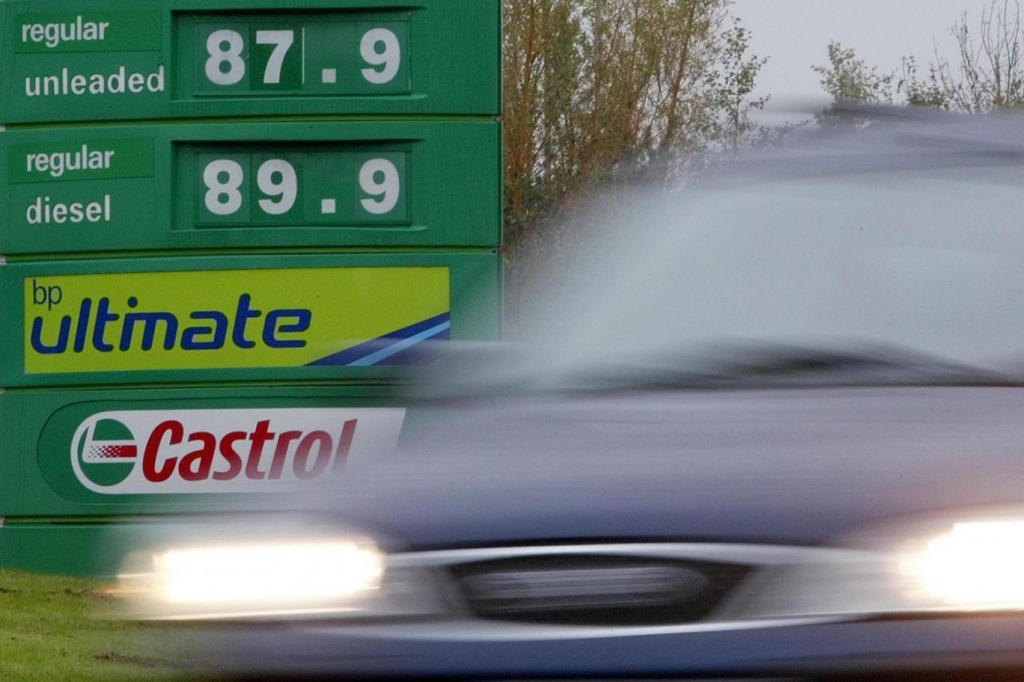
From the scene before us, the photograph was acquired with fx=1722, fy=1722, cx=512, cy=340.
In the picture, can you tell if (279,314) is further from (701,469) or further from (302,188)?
(701,469)

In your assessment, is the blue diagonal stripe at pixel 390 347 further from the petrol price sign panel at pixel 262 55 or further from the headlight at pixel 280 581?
the headlight at pixel 280 581

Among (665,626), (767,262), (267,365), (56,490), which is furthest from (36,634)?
(665,626)

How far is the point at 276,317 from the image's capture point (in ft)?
27.7

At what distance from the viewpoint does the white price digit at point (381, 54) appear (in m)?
8.48

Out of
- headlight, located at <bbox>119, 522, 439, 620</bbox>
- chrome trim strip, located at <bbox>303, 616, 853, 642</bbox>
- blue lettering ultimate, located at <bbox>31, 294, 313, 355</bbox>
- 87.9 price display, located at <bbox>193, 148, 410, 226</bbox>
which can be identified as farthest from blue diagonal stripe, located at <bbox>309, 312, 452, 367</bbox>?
chrome trim strip, located at <bbox>303, 616, 853, 642</bbox>

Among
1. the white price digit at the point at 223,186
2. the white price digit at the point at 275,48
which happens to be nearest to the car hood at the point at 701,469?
the white price digit at the point at 223,186

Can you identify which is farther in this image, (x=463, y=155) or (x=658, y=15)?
(x=658, y=15)

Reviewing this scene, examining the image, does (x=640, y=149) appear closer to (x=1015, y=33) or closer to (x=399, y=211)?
(x=1015, y=33)

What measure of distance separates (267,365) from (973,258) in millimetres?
5393

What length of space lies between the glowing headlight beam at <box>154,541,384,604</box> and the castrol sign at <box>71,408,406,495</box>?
5255 mm

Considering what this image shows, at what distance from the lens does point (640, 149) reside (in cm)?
3052

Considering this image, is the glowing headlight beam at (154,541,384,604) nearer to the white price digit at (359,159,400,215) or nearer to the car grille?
the car grille

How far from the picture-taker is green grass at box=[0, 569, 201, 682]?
6.36 m

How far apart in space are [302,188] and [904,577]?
246 inches
